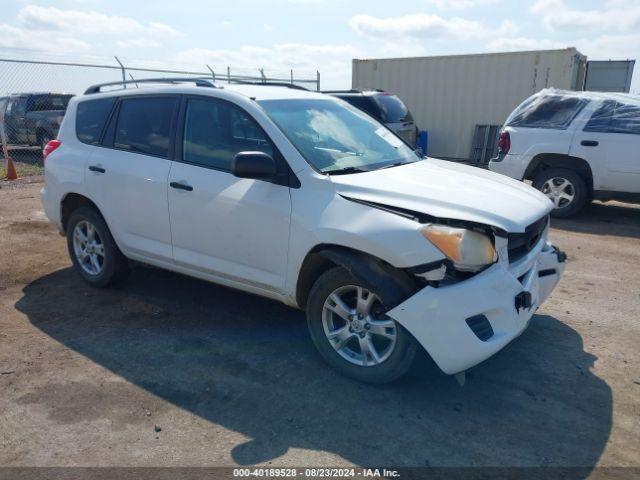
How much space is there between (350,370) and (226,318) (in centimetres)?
141

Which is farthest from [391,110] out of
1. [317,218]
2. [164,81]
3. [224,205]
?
[317,218]

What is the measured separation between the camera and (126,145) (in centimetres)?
460

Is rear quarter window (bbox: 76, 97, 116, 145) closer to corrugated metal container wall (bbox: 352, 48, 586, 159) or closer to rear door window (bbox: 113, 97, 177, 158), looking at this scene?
rear door window (bbox: 113, 97, 177, 158)

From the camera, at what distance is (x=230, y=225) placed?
3.79 meters

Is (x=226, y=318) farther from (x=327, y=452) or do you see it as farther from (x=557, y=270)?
(x=557, y=270)

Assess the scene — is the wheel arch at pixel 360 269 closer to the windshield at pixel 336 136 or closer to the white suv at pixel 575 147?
the windshield at pixel 336 136

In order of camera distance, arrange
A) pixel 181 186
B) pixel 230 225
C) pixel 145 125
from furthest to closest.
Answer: pixel 145 125
pixel 181 186
pixel 230 225

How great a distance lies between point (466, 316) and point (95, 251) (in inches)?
138

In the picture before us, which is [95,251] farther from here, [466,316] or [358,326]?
[466,316]

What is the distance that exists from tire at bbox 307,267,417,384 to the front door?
36cm

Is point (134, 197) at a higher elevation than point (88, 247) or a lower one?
higher

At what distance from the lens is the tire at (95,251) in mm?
4828

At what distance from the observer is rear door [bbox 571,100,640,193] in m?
7.48

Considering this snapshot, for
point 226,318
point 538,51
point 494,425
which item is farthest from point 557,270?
point 538,51
